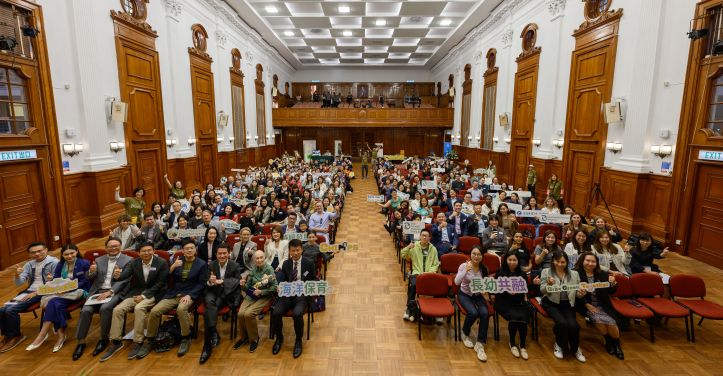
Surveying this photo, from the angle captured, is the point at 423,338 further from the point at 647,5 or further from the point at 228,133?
the point at 228,133

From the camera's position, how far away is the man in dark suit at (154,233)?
590cm

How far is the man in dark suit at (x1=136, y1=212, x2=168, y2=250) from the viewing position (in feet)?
19.4

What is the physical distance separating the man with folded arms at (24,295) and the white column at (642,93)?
445 inches

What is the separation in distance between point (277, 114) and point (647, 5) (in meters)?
19.5

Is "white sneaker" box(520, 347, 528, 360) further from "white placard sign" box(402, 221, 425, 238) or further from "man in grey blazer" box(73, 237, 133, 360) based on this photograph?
"man in grey blazer" box(73, 237, 133, 360)

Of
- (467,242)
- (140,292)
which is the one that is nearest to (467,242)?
(467,242)

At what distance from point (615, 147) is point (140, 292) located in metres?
10.4

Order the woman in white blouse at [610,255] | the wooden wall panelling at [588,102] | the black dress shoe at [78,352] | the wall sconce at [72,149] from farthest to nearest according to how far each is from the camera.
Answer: the wooden wall panelling at [588,102] < the wall sconce at [72,149] < the woman in white blouse at [610,255] < the black dress shoe at [78,352]

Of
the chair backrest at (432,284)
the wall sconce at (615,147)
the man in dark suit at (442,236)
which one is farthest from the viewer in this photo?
the wall sconce at (615,147)

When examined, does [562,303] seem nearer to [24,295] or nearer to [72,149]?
[24,295]

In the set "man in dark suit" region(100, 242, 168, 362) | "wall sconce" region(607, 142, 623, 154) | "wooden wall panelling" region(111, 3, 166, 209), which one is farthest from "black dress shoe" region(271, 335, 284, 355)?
"wall sconce" region(607, 142, 623, 154)

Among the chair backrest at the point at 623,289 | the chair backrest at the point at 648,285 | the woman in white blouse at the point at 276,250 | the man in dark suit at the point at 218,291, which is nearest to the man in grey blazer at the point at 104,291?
the man in dark suit at the point at 218,291

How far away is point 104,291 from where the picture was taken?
458 cm

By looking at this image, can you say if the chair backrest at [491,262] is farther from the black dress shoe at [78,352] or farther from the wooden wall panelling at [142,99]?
the wooden wall panelling at [142,99]
